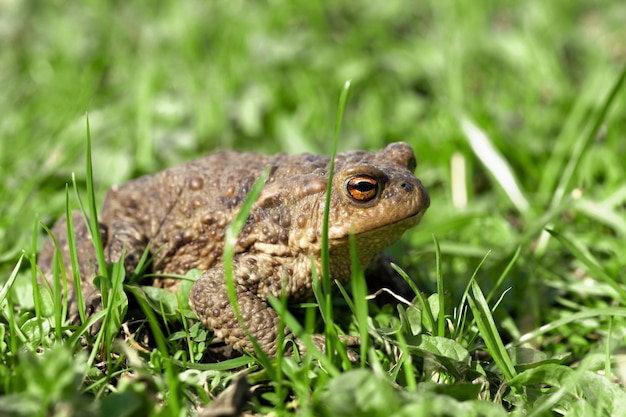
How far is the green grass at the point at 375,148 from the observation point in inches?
96.7

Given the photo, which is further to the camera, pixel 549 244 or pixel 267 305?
pixel 549 244

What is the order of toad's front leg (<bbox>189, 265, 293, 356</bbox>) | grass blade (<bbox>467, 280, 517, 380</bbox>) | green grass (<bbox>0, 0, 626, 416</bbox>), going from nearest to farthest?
1. green grass (<bbox>0, 0, 626, 416</bbox>)
2. grass blade (<bbox>467, 280, 517, 380</bbox>)
3. toad's front leg (<bbox>189, 265, 293, 356</bbox>)

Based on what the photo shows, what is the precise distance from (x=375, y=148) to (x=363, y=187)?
98.6 inches

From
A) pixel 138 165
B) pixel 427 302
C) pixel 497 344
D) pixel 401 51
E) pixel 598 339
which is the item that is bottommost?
pixel 598 339

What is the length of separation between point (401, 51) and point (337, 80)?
2.77ft

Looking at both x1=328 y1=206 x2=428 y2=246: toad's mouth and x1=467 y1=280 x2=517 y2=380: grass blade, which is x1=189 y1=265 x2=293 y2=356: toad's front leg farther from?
x1=467 y1=280 x2=517 y2=380: grass blade

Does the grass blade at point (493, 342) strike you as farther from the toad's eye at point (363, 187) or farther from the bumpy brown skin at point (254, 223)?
the toad's eye at point (363, 187)

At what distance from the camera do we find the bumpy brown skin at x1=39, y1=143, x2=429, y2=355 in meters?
2.88

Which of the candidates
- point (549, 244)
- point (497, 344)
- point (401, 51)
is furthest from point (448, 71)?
point (497, 344)

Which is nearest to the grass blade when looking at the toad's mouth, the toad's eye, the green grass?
the green grass

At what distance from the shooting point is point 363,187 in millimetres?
2893

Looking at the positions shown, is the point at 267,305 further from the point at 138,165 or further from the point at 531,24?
the point at 531,24

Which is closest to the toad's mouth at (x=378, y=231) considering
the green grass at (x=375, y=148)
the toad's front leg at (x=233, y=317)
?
the green grass at (x=375, y=148)

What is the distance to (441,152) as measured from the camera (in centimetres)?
503
